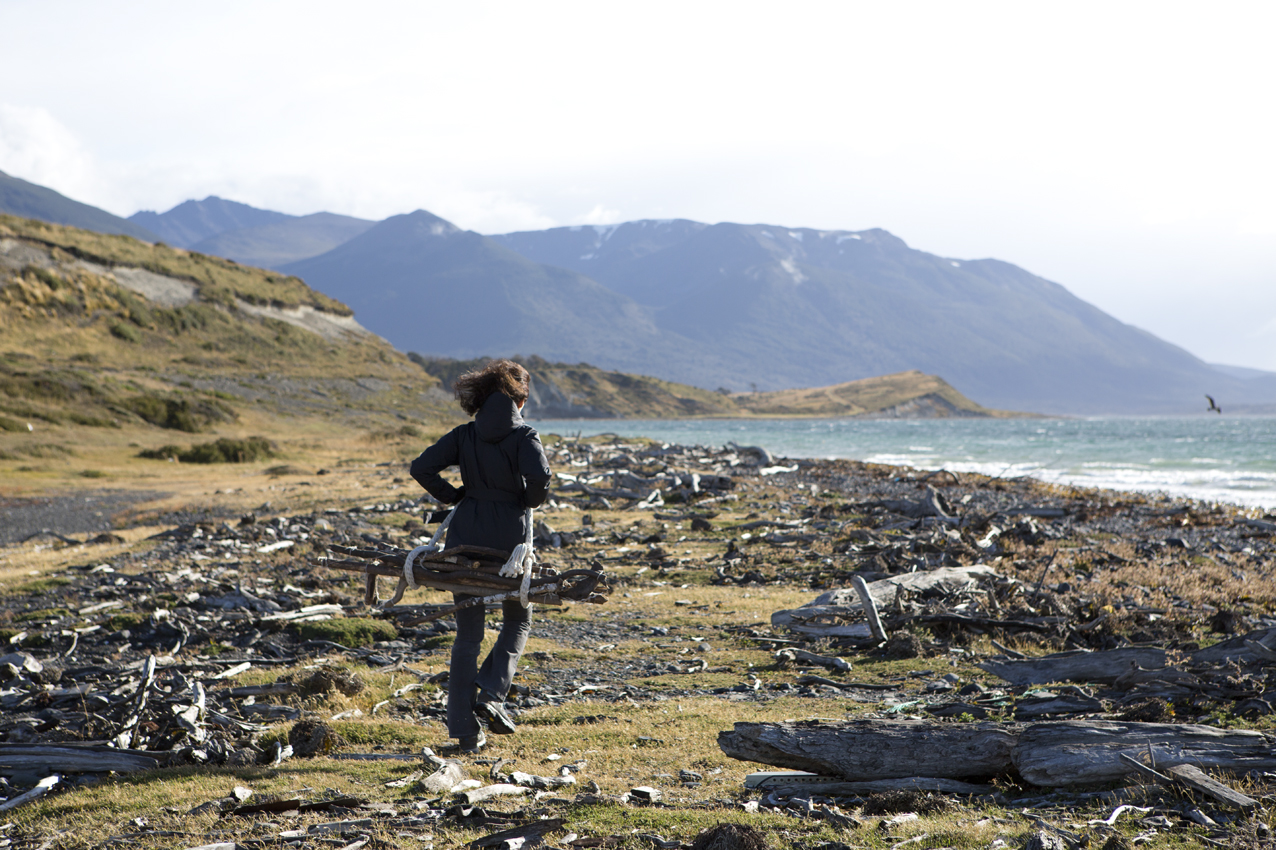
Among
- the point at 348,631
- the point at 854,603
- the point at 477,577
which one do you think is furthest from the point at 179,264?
the point at 477,577

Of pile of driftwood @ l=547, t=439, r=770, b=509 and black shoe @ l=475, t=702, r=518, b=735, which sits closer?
black shoe @ l=475, t=702, r=518, b=735

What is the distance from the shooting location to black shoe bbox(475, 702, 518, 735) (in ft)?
21.1

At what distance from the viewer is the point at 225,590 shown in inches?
488

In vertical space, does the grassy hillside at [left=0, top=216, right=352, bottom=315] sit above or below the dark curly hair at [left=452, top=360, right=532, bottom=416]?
above

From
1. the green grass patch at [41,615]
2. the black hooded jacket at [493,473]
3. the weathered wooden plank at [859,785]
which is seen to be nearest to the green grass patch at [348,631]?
the green grass patch at [41,615]

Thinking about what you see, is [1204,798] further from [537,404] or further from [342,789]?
[537,404]

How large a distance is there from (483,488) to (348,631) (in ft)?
17.6

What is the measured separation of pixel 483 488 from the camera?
248 inches

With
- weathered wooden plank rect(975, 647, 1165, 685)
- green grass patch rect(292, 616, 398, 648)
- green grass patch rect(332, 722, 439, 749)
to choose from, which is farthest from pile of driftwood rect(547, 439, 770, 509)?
green grass patch rect(332, 722, 439, 749)

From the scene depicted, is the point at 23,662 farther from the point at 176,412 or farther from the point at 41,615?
the point at 176,412

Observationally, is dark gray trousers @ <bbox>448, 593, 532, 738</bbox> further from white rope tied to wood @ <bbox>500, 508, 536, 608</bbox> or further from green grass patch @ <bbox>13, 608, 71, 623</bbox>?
green grass patch @ <bbox>13, 608, 71, 623</bbox>

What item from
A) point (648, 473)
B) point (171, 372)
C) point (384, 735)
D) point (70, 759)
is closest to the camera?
point (70, 759)

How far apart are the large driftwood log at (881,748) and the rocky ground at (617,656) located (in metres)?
0.21

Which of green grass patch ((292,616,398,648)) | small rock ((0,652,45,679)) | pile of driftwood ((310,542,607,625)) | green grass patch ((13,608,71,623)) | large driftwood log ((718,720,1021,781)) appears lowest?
green grass patch ((13,608,71,623))
